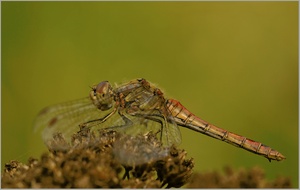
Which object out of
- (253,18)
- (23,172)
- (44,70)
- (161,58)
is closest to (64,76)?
(44,70)

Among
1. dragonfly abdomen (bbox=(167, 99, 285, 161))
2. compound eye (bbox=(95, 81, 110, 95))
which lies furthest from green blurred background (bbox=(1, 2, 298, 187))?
compound eye (bbox=(95, 81, 110, 95))

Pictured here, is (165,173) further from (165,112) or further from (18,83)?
(18,83)

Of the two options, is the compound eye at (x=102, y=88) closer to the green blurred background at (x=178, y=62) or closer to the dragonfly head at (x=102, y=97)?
the dragonfly head at (x=102, y=97)

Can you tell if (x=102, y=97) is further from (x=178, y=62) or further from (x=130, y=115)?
(x=178, y=62)

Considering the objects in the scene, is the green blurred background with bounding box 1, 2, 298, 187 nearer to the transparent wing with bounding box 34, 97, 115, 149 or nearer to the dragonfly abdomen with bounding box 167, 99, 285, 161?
the dragonfly abdomen with bounding box 167, 99, 285, 161

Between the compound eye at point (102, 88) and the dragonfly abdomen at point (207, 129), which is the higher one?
the compound eye at point (102, 88)

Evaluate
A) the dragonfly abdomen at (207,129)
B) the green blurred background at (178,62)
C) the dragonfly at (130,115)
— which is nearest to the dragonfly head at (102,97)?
the dragonfly at (130,115)

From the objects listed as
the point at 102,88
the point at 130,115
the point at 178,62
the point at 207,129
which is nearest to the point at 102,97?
the point at 102,88
